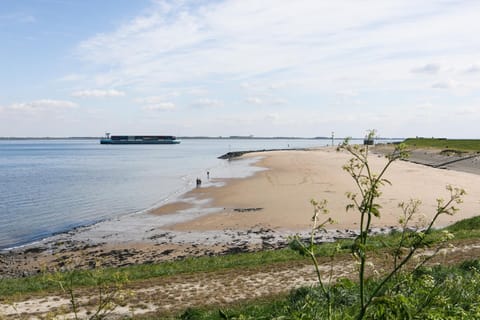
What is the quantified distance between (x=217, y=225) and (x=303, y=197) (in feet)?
34.3

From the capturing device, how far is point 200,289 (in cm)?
1184

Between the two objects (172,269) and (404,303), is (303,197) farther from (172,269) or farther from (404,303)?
(404,303)

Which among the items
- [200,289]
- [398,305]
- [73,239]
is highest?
[398,305]

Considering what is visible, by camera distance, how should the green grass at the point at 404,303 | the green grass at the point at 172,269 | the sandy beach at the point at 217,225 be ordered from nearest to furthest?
the green grass at the point at 404,303 → the green grass at the point at 172,269 → the sandy beach at the point at 217,225

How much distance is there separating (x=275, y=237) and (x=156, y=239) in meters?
6.41

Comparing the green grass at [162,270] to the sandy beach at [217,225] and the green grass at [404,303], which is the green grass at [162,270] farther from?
the green grass at [404,303]

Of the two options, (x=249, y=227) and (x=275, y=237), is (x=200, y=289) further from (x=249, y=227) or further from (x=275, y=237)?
(x=249, y=227)

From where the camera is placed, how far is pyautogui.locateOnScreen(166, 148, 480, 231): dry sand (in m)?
26.3

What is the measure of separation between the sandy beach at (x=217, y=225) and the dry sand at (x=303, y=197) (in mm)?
59

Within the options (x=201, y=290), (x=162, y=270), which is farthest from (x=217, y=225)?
(x=201, y=290)

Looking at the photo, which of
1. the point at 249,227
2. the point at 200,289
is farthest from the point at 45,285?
the point at 249,227

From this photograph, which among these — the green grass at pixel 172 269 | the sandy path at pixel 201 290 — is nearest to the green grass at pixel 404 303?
the sandy path at pixel 201 290

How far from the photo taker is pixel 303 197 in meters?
34.7

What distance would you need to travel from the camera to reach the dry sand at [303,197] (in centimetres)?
2631
